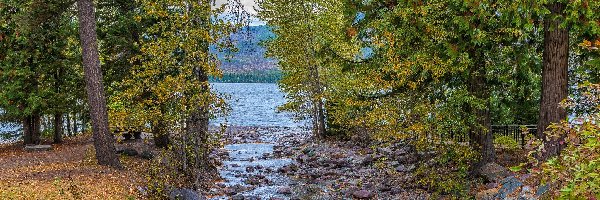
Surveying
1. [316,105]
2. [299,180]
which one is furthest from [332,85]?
[299,180]

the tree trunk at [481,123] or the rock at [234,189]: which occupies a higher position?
the tree trunk at [481,123]

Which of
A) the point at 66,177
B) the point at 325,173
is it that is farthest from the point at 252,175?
the point at 66,177

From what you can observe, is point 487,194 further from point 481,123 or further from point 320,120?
point 320,120

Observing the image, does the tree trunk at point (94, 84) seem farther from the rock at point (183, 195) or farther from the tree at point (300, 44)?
the tree at point (300, 44)

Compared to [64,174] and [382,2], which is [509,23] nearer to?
[382,2]

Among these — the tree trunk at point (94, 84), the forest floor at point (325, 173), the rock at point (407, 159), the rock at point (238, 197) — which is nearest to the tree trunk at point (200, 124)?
the forest floor at point (325, 173)

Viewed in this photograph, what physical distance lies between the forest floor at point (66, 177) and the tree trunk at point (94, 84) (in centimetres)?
56

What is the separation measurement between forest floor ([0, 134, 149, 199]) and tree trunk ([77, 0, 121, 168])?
56 cm

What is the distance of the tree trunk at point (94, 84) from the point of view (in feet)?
53.4

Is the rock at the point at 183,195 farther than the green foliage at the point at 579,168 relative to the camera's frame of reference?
Yes

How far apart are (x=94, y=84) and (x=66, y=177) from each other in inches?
122

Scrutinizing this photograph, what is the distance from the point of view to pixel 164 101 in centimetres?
1519

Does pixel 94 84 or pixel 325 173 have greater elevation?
pixel 94 84

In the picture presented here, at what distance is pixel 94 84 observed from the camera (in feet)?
54.7
